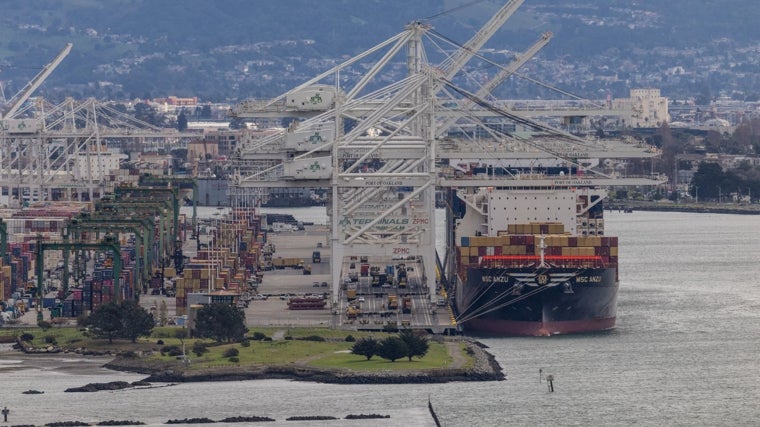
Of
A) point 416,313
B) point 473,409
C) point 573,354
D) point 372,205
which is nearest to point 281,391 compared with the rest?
point 473,409

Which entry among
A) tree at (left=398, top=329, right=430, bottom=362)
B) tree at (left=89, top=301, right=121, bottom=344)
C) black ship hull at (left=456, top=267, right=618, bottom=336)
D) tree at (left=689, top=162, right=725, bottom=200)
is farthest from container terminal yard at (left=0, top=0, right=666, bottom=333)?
tree at (left=689, top=162, right=725, bottom=200)

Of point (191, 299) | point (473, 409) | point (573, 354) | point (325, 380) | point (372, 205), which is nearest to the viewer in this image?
point (473, 409)

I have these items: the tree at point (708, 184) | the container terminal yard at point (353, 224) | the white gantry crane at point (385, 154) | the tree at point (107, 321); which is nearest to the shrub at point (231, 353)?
the tree at point (107, 321)

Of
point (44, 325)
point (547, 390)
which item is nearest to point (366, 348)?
point (547, 390)

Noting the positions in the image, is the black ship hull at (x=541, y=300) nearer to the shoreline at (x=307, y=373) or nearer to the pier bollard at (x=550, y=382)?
the shoreline at (x=307, y=373)

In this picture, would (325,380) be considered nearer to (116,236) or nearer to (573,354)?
(573,354)

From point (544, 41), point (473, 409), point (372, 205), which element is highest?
point (544, 41)
